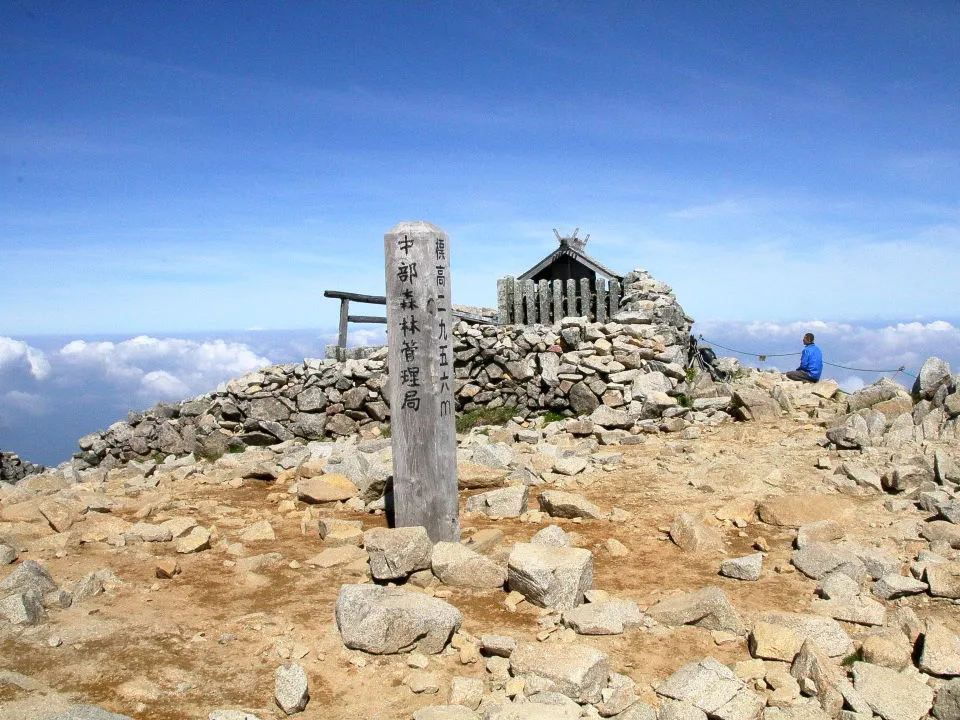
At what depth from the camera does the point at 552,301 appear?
56.7 feet

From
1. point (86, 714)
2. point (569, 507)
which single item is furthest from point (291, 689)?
point (569, 507)

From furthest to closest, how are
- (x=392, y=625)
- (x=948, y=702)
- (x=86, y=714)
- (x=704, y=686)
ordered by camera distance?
(x=392, y=625)
(x=704, y=686)
(x=948, y=702)
(x=86, y=714)

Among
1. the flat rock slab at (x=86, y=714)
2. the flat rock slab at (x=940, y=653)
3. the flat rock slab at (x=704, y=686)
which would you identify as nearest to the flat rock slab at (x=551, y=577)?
the flat rock slab at (x=704, y=686)

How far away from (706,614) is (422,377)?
285cm

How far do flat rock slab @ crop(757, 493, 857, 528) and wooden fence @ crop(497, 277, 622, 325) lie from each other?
941 cm

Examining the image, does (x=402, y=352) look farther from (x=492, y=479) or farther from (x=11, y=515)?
(x=11, y=515)

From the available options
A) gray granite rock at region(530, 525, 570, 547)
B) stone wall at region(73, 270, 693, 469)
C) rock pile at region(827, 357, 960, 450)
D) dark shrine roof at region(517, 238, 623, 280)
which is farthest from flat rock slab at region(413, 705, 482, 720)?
dark shrine roof at region(517, 238, 623, 280)

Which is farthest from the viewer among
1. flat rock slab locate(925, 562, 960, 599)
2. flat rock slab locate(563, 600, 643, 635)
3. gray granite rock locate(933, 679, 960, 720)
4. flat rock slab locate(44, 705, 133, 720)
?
flat rock slab locate(925, 562, 960, 599)

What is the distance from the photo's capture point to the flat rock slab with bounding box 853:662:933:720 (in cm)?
390

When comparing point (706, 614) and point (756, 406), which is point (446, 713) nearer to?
point (706, 614)

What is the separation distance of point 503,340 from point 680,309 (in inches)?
169

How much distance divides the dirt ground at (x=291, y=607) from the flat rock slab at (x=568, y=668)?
0.26 metres

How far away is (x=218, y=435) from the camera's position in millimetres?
12773

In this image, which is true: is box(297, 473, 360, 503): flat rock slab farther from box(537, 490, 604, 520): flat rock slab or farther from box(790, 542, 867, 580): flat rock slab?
box(790, 542, 867, 580): flat rock slab
